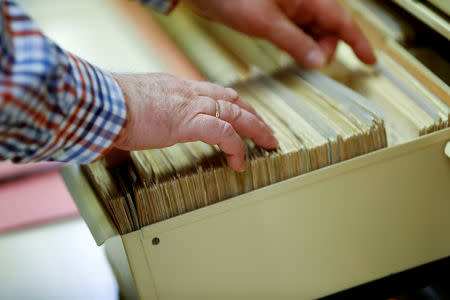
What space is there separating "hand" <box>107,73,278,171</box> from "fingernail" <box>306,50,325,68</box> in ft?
0.72

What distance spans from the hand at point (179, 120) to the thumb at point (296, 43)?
23 centimetres

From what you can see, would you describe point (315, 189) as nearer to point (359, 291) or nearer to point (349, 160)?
point (349, 160)

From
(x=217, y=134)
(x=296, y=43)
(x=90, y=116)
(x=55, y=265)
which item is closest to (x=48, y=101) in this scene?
(x=90, y=116)

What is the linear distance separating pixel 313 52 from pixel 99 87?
15.1 inches

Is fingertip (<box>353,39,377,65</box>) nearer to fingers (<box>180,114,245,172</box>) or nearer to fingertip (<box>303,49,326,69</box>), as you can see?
fingertip (<box>303,49,326,69</box>)

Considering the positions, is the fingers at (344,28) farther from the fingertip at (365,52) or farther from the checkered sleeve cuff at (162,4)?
the checkered sleeve cuff at (162,4)

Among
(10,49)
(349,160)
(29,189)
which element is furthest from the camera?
(29,189)

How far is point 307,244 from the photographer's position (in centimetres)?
68

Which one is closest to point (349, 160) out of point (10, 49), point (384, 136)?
point (384, 136)

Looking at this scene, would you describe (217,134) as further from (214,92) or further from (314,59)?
(314,59)

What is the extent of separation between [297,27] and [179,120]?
344 millimetres

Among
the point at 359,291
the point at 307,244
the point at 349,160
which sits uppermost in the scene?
the point at 349,160

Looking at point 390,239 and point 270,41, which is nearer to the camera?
point 390,239

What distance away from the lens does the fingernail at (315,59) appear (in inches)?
31.1
